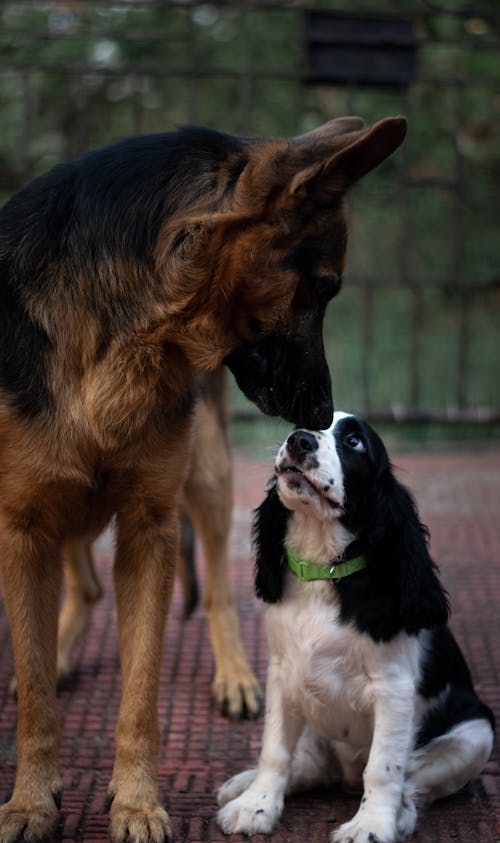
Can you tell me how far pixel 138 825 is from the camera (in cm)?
361

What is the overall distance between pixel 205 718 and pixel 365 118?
26.2 ft

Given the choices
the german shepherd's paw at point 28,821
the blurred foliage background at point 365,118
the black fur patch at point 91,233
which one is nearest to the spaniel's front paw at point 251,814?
the german shepherd's paw at point 28,821

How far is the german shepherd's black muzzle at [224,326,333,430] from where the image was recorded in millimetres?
3604

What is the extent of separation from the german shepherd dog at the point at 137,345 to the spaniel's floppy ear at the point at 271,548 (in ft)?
0.95

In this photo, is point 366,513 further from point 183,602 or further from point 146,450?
point 183,602

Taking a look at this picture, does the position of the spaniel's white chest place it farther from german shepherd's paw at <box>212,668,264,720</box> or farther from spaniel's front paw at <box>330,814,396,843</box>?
german shepherd's paw at <box>212,668,264,720</box>

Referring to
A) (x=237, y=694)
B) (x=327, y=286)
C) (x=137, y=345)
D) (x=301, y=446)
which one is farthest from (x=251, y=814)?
(x=327, y=286)

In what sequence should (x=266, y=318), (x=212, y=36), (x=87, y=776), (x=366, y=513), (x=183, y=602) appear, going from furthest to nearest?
(x=212, y=36) < (x=183, y=602) < (x=87, y=776) < (x=366, y=513) < (x=266, y=318)

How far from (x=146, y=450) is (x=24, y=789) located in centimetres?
110

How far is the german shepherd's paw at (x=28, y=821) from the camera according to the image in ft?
11.8

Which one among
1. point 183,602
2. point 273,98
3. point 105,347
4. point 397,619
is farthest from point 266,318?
point 273,98

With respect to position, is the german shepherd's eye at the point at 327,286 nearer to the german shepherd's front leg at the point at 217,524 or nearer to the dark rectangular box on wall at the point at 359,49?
the german shepherd's front leg at the point at 217,524

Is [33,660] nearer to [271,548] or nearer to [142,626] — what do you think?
[142,626]

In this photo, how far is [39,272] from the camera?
3695 millimetres
